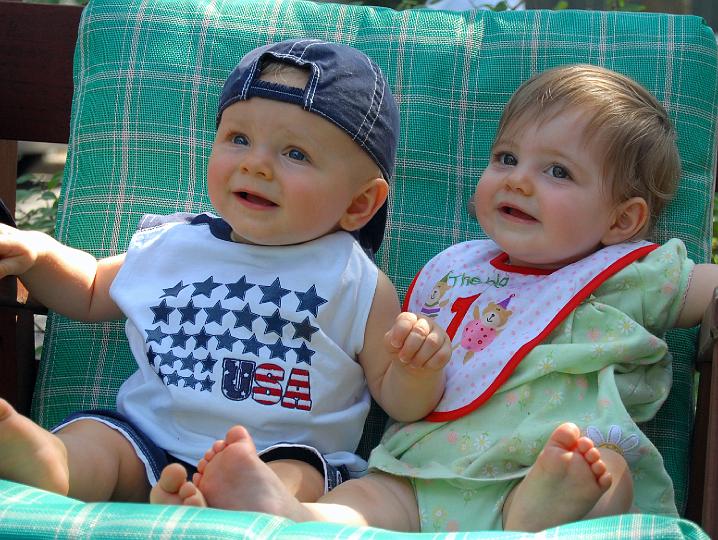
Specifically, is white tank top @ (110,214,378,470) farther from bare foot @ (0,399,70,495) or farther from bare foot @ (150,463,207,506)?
bare foot @ (150,463,207,506)

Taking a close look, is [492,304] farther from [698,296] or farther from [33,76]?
[33,76]

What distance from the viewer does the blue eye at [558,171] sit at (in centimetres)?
199

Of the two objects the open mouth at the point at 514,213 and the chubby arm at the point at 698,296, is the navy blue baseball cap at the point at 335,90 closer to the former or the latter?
the open mouth at the point at 514,213

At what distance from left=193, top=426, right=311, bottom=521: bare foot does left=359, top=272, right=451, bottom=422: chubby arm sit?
1.06 ft

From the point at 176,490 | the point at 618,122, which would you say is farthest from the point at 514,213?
the point at 176,490

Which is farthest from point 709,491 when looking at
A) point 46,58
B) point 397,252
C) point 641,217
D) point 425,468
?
point 46,58

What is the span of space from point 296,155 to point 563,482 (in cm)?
71

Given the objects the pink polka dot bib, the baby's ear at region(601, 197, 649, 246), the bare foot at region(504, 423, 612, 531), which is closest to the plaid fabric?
the bare foot at region(504, 423, 612, 531)

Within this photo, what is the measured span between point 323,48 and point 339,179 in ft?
0.74

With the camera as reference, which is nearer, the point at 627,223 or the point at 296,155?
the point at 296,155

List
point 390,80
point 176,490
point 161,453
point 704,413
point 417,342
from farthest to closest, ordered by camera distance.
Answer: point 390,80, point 704,413, point 161,453, point 417,342, point 176,490

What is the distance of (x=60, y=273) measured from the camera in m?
2.06

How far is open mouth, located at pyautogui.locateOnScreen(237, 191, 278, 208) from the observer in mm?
1932

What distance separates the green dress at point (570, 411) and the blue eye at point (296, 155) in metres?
0.49
